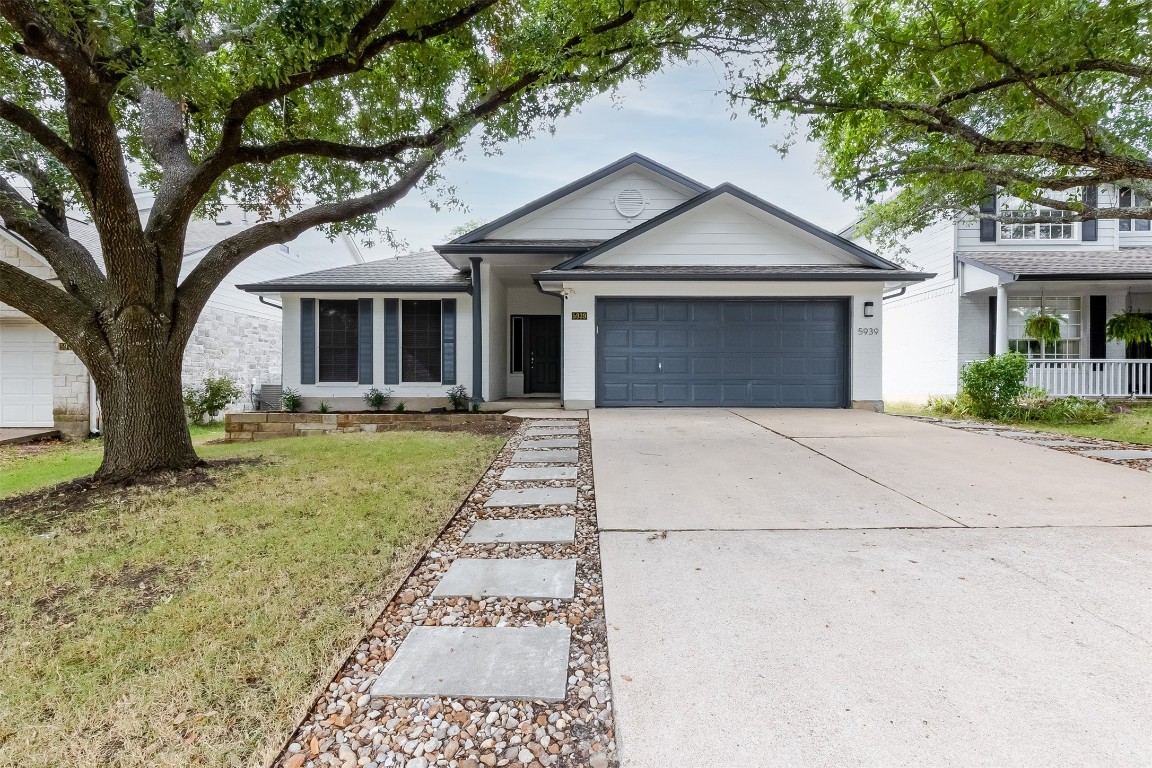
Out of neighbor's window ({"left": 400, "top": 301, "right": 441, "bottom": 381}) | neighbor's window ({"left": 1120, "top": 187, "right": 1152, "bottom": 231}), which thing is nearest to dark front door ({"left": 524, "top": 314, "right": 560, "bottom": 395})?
neighbor's window ({"left": 400, "top": 301, "right": 441, "bottom": 381})

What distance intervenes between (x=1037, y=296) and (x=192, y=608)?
54.8 feet

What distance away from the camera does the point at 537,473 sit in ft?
16.5

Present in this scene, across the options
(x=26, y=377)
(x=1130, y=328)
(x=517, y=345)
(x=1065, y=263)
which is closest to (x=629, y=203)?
(x=517, y=345)

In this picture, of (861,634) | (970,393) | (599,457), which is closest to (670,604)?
(861,634)

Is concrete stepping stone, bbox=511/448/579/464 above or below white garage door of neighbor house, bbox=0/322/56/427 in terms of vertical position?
below

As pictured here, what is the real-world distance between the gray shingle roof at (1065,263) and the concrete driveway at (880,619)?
28.6 feet

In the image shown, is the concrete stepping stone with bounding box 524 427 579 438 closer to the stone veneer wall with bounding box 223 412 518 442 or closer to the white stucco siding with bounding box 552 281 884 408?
the stone veneer wall with bounding box 223 412 518 442

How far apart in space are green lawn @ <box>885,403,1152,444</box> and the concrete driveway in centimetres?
480

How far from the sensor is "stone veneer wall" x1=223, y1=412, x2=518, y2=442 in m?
9.16

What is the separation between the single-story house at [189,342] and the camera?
32.7ft

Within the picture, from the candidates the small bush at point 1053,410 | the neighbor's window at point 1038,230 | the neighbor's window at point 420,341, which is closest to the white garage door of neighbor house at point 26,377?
the neighbor's window at point 420,341

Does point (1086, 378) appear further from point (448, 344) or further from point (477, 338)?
point (448, 344)

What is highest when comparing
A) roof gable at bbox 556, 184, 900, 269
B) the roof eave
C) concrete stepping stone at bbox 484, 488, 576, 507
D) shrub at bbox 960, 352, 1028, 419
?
roof gable at bbox 556, 184, 900, 269

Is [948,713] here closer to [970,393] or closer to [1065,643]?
[1065,643]
